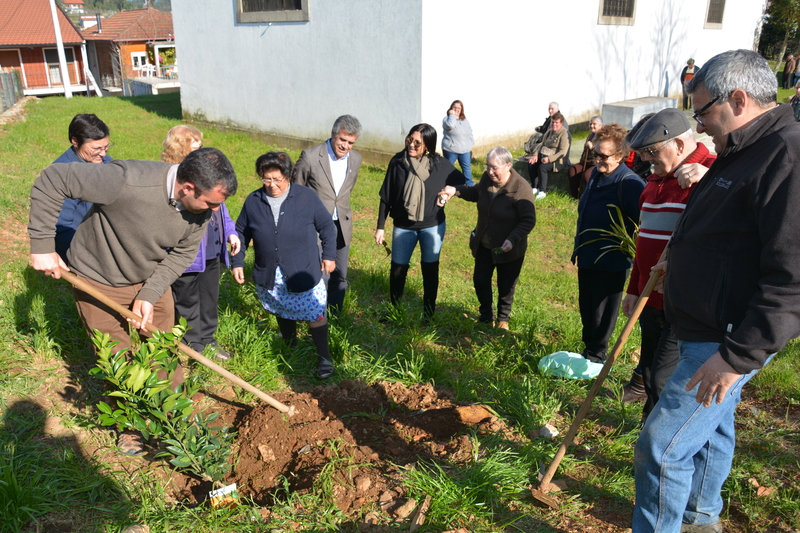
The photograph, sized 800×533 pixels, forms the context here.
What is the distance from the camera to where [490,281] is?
5316 mm

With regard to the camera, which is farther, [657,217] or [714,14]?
[714,14]

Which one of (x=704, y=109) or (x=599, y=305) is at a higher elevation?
(x=704, y=109)

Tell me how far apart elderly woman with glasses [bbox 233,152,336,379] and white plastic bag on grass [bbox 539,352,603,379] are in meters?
1.62

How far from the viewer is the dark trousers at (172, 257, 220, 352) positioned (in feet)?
13.9

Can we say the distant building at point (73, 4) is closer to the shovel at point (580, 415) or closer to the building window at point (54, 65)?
the building window at point (54, 65)

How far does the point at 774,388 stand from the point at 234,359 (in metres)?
3.93

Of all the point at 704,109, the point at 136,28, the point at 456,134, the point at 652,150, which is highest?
the point at 136,28

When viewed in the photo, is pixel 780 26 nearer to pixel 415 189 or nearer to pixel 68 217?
pixel 415 189

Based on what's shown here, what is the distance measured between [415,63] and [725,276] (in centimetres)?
955

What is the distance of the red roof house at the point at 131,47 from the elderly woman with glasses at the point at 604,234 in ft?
154

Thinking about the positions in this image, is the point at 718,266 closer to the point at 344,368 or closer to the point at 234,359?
the point at 344,368

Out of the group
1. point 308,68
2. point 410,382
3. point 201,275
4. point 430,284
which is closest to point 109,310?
point 201,275

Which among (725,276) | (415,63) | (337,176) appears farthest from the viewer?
(415,63)

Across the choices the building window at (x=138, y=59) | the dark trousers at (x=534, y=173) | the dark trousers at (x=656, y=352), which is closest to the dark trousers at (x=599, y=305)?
the dark trousers at (x=656, y=352)
